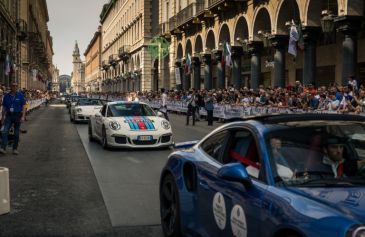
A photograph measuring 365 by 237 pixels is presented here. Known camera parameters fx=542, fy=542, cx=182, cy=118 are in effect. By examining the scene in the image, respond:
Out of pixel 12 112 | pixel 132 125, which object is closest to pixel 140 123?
pixel 132 125

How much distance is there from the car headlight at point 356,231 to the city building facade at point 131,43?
55.4m

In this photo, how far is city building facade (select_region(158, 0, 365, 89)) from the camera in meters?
22.5

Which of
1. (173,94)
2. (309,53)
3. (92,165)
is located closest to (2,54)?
(173,94)

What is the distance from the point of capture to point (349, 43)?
22.3m

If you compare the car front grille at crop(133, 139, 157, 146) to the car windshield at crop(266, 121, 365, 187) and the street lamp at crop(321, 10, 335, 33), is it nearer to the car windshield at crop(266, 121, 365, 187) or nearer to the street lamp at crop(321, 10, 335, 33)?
the car windshield at crop(266, 121, 365, 187)

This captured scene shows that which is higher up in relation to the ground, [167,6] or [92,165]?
[167,6]

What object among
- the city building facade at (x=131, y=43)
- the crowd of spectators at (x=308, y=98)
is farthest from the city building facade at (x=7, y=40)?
the crowd of spectators at (x=308, y=98)

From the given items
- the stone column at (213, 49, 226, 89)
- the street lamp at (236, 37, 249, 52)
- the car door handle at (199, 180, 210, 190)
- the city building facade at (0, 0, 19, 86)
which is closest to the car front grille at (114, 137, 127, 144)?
the car door handle at (199, 180, 210, 190)

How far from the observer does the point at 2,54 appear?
43.2 metres

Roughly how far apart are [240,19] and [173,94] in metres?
8.81

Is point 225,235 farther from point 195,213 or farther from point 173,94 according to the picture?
point 173,94

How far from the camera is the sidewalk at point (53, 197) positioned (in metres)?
6.05

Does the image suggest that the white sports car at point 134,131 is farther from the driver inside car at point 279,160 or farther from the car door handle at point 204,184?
the driver inside car at point 279,160

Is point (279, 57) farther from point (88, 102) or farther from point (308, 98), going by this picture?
point (308, 98)
